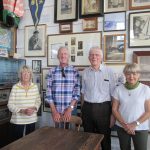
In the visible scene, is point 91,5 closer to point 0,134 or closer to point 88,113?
point 88,113

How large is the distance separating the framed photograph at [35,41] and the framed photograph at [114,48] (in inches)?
35.0

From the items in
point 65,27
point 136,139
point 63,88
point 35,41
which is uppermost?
point 65,27

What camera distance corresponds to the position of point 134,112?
6.64ft

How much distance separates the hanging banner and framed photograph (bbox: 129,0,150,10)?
3.96 feet

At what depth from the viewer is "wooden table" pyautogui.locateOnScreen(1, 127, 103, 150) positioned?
1.55 m

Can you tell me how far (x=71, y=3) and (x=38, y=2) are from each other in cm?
50

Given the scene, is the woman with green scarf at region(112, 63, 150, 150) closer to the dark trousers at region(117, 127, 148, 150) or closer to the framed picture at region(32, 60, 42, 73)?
the dark trousers at region(117, 127, 148, 150)

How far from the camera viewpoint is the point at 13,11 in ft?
9.57

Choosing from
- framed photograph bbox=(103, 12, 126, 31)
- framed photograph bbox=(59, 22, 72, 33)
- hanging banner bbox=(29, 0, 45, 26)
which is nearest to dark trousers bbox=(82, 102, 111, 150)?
framed photograph bbox=(103, 12, 126, 31)

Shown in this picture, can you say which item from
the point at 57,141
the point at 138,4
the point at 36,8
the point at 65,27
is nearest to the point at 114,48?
the point at 138,4

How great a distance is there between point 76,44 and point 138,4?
87cm

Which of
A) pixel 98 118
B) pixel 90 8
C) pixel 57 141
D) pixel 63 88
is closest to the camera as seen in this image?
pixel 57 141

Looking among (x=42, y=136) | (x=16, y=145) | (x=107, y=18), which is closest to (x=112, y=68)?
(x=107, y=18)

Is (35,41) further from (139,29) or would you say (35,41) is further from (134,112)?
(134,112)
